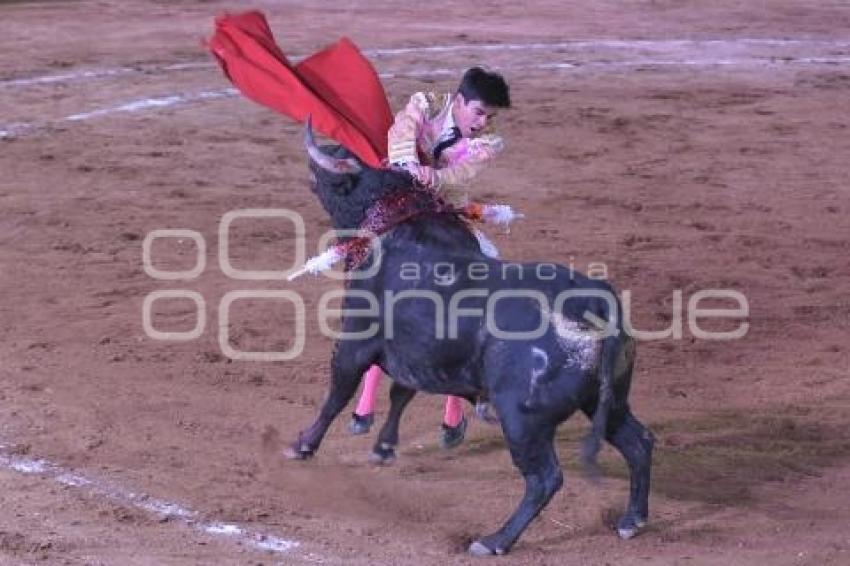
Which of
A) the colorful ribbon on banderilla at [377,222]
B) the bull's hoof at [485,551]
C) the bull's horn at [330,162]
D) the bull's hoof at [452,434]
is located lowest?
the bull's hoof at [452,434]

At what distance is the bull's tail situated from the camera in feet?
16.8

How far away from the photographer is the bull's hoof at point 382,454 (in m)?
6.07

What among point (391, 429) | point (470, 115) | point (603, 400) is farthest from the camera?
point (391, 429)

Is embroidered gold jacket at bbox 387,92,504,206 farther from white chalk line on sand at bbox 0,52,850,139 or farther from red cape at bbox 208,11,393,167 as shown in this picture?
white chalk line on sand at bbox 0,52,850,139

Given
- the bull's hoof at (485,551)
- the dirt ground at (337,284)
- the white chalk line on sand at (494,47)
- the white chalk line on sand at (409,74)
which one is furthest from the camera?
the white chalk line on sand at (494,47)

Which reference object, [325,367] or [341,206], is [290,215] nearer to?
[325,367]

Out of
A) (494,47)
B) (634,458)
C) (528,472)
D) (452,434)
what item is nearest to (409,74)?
(494,47)

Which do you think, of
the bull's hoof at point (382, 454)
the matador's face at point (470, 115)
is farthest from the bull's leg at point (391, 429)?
the matador's face at point (470, 115)

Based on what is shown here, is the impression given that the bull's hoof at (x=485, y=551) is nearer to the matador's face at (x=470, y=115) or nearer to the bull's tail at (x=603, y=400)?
the bull's tail at (x=603, y=400)

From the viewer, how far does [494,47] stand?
14430 millimetres

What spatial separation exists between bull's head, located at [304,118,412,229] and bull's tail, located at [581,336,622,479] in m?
1.01

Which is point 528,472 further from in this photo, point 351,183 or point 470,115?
point 470,115

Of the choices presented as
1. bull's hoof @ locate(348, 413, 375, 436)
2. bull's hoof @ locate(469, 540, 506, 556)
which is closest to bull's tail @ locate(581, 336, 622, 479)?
bull's hoof @ locate(469, 540, 506, 556)

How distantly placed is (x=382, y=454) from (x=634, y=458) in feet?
3.49
